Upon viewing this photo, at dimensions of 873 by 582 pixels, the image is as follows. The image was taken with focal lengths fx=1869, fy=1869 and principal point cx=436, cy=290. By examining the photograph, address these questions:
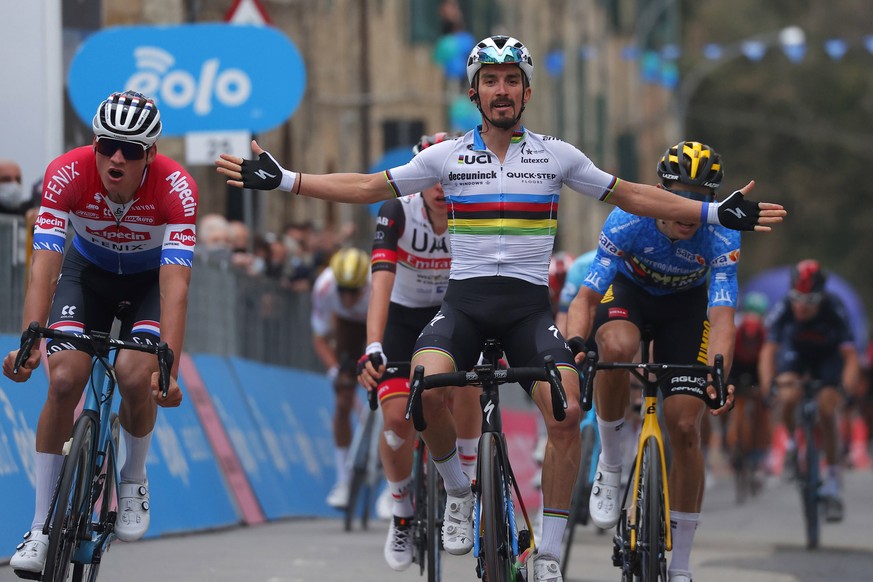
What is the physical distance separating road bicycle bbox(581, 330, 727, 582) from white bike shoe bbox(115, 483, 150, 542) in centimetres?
195

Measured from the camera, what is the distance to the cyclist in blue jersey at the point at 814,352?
14.9 meters

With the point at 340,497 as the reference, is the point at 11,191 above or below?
above

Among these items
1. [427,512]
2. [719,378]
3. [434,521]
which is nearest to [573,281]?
[427,512]

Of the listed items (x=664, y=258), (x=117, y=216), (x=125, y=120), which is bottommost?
(x=664, y=258)

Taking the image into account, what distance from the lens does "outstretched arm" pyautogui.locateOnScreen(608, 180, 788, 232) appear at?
7996 mm

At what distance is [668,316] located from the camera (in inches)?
363

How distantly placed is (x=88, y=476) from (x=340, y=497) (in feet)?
22.0

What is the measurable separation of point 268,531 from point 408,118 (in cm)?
2188

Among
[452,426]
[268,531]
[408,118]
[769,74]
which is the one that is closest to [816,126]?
[769,74]

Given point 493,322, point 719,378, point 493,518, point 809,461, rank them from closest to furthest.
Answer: point 493,518, point 493,322, point 719,378, point 809,461

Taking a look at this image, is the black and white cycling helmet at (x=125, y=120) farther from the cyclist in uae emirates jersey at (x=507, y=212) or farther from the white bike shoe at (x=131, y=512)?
the white bike shoe at (x=131, y=512)

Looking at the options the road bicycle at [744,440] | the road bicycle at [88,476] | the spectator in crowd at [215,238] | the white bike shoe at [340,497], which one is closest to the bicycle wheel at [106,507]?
the road bicycle at [88,476]

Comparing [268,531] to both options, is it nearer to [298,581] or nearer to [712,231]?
[298,581]

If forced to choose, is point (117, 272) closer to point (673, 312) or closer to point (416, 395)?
point (416, 395)
